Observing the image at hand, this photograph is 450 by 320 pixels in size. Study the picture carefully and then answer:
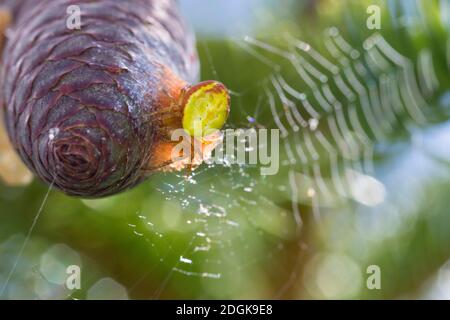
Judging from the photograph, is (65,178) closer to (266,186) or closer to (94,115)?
(94,115)

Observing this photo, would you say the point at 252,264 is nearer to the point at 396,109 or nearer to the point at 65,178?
the point at 396,109

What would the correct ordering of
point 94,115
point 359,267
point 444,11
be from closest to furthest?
point 94,115, point 444,11, point 359,267

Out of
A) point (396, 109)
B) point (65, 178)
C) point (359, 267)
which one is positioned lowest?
point (65, 178)

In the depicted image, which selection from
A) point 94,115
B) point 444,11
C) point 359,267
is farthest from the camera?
point 359,267

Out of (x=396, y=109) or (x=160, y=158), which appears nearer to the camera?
(x=160, y=158)

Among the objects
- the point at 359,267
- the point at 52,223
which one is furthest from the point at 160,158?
the point at 359,267

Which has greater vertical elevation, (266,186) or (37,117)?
(266,186)
